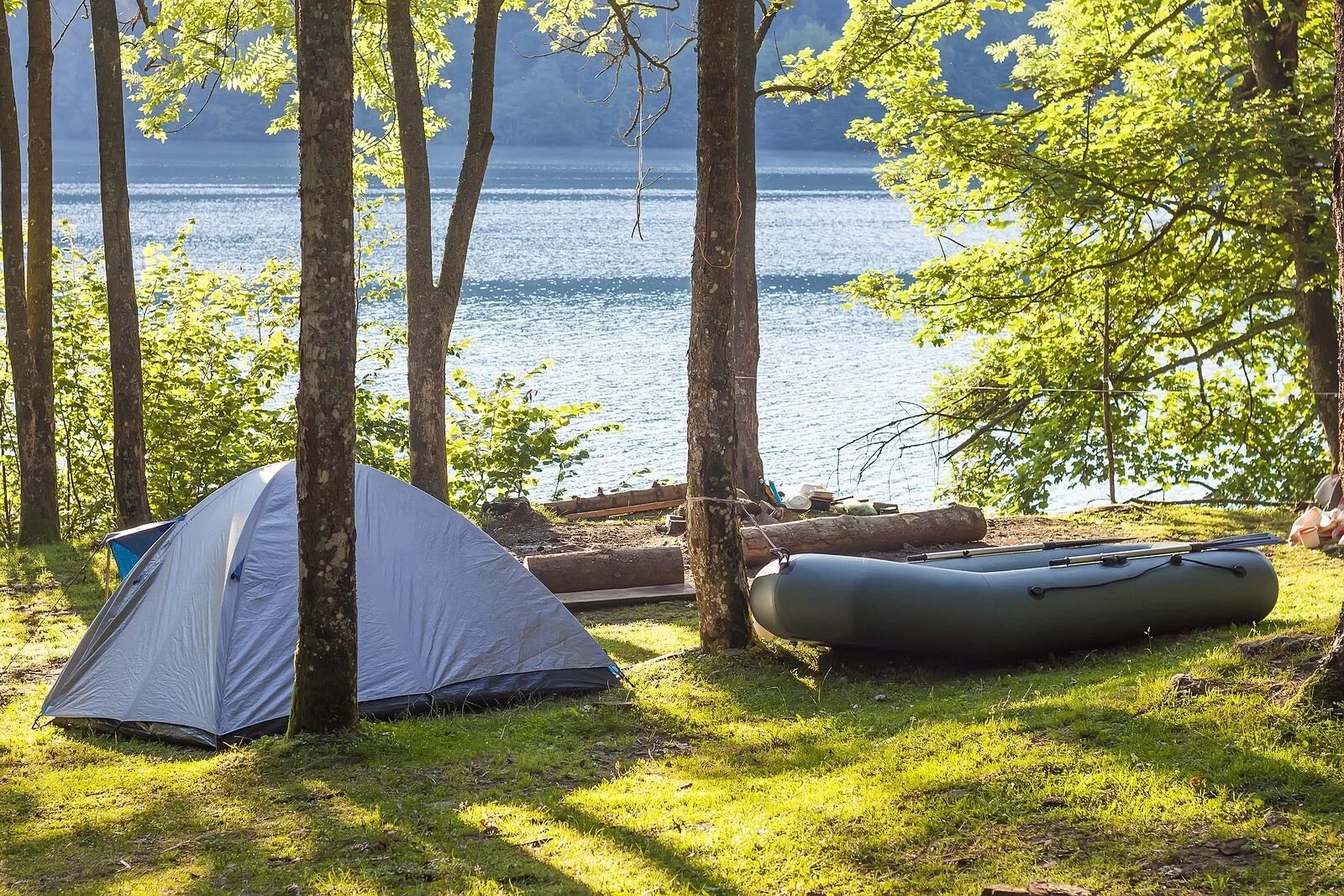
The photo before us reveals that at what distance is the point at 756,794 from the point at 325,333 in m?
2.92

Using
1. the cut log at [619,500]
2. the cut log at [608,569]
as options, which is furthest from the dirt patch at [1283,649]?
the cut log at [619,500]

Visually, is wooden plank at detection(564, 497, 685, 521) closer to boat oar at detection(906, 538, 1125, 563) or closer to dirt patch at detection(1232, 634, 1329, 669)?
boat oar at detection(906, 538, 1125, 563)

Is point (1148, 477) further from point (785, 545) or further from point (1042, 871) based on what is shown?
point (1042, 871)

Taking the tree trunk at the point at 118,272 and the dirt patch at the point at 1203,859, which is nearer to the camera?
the dirt patch at the point at 1203,859

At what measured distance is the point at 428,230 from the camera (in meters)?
12.3

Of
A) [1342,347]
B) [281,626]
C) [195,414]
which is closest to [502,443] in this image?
[195,414]

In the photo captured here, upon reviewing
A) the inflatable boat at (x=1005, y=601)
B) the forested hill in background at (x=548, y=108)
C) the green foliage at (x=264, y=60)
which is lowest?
the inflatable boat at (x=1005, y=601)

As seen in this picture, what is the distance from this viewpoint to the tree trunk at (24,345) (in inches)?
464

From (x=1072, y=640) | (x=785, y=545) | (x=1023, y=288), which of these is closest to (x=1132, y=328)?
(x=1023, y=288)

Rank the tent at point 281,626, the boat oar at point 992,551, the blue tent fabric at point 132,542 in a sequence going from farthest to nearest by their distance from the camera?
the blue tent fabric at point 132,542
the boat oar at point 992,551
the tent at point 281,626

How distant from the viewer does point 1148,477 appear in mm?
17609

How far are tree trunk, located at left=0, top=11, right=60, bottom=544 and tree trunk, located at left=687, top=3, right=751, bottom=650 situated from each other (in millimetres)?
7928

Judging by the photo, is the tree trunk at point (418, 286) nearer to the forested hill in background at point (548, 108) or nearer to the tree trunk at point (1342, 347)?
the tree trunk at point (1342, 347)

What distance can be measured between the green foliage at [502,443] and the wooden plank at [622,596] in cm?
458
